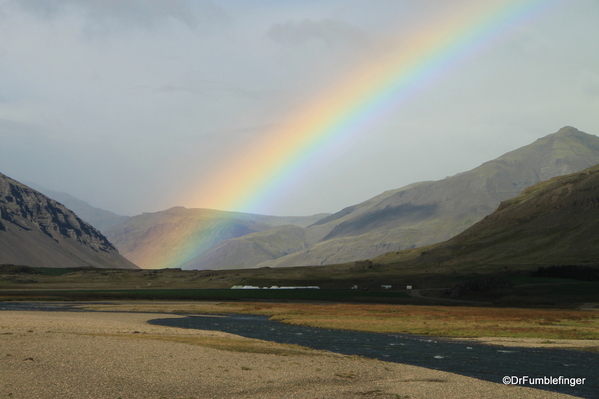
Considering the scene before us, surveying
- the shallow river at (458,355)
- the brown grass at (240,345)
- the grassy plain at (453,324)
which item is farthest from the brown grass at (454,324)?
the brown grass at (240,345)

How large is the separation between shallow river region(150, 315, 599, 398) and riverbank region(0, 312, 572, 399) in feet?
12.5

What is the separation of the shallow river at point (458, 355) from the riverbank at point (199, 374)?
12.5ft

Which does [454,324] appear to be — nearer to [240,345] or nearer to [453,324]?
[453,324]

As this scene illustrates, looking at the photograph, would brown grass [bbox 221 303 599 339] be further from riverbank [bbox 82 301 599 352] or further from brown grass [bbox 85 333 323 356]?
brown grass [bbox 85 333 323 356]

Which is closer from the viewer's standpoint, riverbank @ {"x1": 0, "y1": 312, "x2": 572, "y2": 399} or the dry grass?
riverbank @ {"x1": 0, "y1": 312, "x2": 572, "y2": 399}

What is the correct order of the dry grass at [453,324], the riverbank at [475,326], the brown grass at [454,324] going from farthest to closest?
the brown grass at [454,324] < the dry grass at [453,324] < the riverbank at [475,326]

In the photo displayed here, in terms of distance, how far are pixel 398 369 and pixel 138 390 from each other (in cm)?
2043

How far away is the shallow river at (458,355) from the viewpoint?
42.0m

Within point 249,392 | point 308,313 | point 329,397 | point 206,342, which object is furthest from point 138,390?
point 308,313

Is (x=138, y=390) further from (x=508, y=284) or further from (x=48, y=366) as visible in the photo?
(x=508, y=284)

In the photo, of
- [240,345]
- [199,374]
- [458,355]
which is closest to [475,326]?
[458,355]

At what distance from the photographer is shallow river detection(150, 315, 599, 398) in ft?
138

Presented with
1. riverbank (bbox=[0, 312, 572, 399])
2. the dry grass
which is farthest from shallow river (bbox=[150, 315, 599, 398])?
the dry grass

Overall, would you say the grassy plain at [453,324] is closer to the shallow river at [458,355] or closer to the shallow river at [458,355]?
the shallow river at [458,355]
